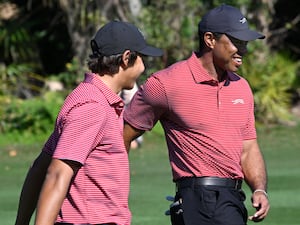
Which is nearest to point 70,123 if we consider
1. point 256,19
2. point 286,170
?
point 286,170

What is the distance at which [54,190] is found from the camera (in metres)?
4.82

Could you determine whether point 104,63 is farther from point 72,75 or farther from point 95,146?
point 72,75

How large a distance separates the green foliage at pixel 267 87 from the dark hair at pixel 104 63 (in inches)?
670

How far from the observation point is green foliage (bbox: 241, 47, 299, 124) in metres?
22.3

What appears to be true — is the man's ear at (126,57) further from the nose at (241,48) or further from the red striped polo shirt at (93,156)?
the nose at (241,48)

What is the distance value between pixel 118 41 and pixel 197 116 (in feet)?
4.03

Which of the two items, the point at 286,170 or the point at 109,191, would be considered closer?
the point at 109,191

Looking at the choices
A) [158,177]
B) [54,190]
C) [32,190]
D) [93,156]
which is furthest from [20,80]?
[54,190]

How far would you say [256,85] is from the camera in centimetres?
2236

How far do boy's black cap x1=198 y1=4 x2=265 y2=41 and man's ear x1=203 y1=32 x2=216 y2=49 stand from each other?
3cm

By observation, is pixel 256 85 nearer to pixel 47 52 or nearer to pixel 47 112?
pixel 47 112

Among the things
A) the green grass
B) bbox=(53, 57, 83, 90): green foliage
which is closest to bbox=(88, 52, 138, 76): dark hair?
the green grass

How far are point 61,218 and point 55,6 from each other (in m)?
20.7

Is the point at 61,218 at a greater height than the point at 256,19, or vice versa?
the point at 61,218
